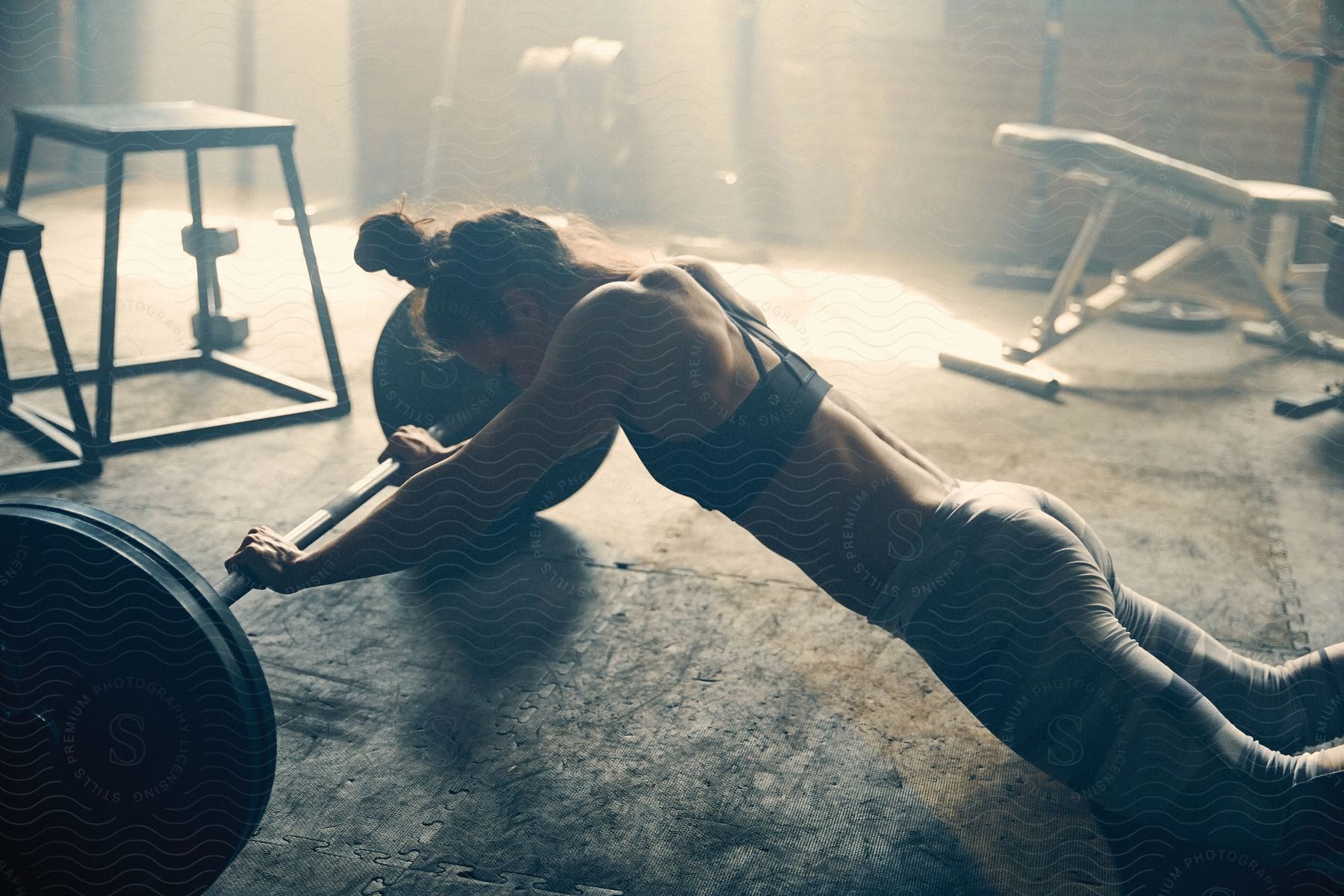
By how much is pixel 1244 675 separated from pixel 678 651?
66 centimetres

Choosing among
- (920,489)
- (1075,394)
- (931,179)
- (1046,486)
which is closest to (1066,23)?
(931,179)

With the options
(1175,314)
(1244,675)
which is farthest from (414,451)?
(1175,314)

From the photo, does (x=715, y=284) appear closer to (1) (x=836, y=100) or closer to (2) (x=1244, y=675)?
(2) (x=1244, y=675)

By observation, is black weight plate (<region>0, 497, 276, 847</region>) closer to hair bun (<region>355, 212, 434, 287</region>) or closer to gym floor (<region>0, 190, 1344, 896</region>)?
gym floor (<region>0, 190, 1344, 896</region>)

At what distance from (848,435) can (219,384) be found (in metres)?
1.70

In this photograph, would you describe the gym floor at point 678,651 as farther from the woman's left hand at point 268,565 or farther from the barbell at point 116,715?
the woman's left hand at point 268,565

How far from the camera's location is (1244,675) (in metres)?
0.99

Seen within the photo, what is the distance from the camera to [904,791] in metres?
1.14

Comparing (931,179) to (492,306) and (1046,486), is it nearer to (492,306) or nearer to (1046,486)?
(1046,486)

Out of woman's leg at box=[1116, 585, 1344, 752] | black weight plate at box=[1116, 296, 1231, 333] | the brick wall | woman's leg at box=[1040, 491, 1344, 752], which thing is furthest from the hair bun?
the brick wall

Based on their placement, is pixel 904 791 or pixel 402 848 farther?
pixel 904 791

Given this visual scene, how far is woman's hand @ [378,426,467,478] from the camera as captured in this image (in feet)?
4.27

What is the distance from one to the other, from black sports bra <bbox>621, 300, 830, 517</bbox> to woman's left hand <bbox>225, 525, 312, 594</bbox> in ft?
1.10

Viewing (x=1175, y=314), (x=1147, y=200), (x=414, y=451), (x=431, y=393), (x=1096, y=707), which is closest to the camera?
(x=1096, y=707)
